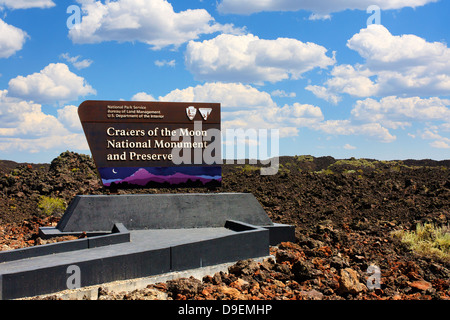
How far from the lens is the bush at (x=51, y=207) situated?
15.8m

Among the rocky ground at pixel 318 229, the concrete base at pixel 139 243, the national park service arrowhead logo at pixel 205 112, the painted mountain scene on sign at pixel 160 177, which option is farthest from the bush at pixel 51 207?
the national park service arrowhead logo at pixel 205 112

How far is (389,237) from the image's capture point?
12219mm

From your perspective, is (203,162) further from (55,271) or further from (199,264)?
(55,271)

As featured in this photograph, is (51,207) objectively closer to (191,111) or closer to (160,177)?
(160,177)

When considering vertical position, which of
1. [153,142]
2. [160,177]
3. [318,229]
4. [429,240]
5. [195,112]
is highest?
[195,112]

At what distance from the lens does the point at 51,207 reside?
52.6ft

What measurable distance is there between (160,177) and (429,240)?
743cm

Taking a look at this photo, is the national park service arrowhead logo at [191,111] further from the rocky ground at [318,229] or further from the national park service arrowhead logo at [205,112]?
the rocky ground at [318,229]

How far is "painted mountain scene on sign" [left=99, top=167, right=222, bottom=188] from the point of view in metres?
11.3

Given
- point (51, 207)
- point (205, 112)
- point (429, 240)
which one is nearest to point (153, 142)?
point (205, 112)

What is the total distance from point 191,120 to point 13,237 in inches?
227

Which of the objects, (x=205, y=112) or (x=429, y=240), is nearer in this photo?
(x=205, y=112)

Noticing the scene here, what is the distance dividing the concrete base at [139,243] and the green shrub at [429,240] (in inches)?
132

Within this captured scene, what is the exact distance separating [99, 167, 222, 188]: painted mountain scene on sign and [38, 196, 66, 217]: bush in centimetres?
551
